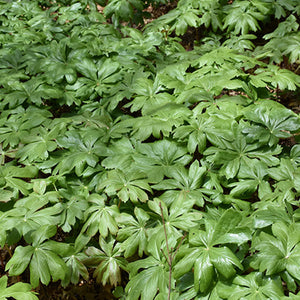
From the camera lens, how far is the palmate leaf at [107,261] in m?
1.95

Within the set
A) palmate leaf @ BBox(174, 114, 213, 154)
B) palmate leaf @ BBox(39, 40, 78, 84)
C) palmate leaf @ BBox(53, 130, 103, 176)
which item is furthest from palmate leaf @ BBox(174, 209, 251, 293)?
palmate leaf @ BBox(39, 40, 78, 84)

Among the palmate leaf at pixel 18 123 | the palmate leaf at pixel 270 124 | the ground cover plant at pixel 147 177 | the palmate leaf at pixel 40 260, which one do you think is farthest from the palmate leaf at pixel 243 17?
the palmate leaf at pixel 40 260

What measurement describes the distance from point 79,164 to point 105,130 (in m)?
0.41

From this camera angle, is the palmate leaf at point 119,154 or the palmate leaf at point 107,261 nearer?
the palmate leaf at point 107,261

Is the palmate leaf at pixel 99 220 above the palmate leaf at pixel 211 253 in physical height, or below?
below

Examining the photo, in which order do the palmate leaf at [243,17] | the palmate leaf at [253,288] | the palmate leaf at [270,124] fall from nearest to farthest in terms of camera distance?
the palmate leaf at [253,288] → the palmate leaf at [270,124] → the palmate leaf at [243,17]

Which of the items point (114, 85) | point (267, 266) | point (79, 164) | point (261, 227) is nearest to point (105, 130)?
point (79, 164)

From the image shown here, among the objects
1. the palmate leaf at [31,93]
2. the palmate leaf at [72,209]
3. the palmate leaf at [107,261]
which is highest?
the palmate leaf at [31,93]

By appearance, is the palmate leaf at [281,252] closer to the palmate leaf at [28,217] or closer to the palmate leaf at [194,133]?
the palmate leaf at [194,133]

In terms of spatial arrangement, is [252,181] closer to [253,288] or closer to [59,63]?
[253,288]

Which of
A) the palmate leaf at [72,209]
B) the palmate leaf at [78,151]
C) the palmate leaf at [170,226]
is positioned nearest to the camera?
the palmate leaf at [170,226]

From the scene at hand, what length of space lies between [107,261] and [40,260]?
1.36 feet

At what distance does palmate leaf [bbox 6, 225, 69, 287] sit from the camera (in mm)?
1722

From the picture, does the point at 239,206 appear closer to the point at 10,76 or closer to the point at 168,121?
the point at 168,121
